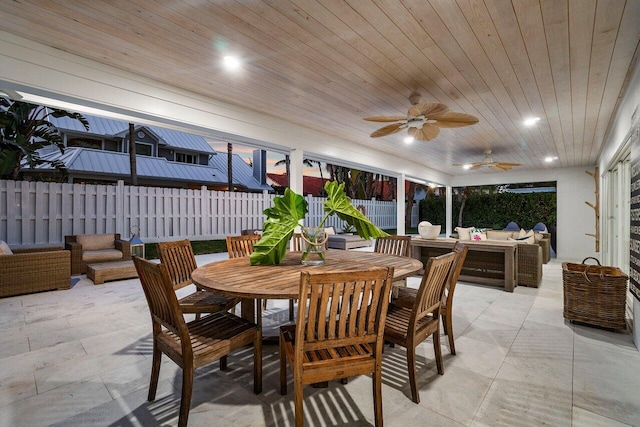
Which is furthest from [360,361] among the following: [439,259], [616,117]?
[616,117]

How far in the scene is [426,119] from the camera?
3205mm

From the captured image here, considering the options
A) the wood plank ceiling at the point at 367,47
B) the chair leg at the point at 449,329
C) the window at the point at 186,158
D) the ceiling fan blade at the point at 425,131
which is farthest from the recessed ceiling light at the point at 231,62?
the window at the point at 186,158

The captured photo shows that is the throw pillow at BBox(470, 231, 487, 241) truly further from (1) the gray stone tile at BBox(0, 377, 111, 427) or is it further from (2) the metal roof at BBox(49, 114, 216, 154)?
(2) the metal roof at BBox(49, 114, 216, 154)

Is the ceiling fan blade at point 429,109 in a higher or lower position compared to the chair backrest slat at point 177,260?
higher

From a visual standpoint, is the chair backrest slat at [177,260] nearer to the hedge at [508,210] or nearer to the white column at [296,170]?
the white column at [296,170]

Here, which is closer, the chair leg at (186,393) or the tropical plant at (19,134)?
the chair leg at (186,393)

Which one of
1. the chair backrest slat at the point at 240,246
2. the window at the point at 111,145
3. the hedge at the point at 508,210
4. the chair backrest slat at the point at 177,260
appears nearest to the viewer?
the chair backrest slat at the point at 177,260

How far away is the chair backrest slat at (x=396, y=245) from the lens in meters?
3.42

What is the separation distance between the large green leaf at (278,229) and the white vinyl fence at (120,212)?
6.16 m

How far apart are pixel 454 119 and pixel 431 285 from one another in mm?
1960

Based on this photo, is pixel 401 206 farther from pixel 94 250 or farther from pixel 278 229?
pixel 94 250

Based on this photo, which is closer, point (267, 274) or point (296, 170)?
point (267, 274)

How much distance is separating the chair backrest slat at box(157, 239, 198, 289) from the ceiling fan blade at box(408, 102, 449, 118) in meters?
2.54

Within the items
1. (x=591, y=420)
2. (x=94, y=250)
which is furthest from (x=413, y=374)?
(x=94, y=250)
